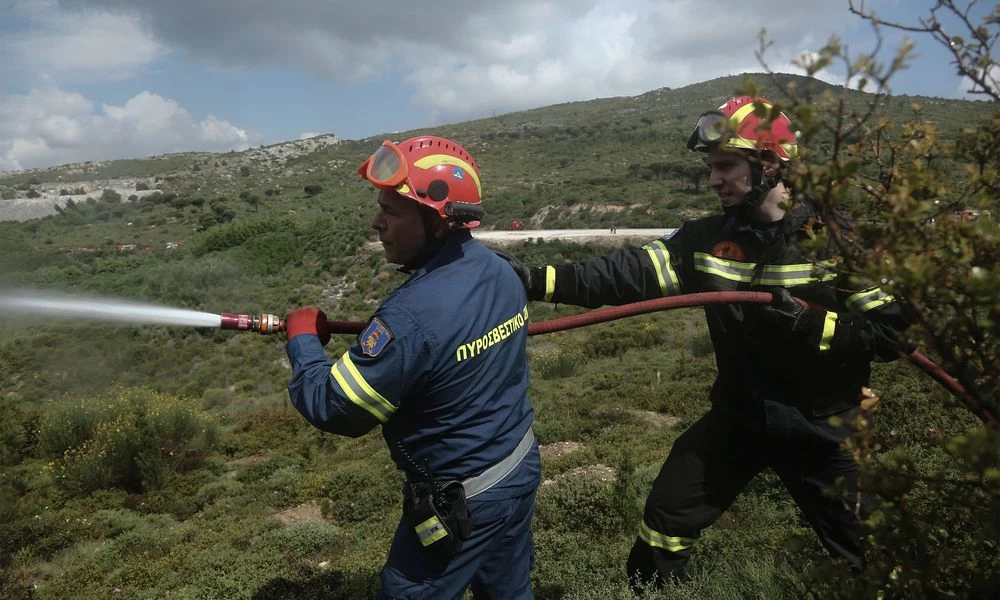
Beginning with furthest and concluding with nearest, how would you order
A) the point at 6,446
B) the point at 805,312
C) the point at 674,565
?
the point at 6,446
the point at 674,565
the point at 805,312

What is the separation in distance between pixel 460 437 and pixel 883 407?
595 centimetres

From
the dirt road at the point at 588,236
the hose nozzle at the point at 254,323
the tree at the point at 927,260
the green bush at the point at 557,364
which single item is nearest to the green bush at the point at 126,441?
the green bush at the point at 557,364

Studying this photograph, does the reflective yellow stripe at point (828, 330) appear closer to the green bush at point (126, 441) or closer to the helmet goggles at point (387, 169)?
the helmet goggles at point (387, 169)

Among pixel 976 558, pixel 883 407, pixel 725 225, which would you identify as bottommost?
pixel 883 407

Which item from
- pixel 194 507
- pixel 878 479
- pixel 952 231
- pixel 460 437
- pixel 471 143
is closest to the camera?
pixel 952 231

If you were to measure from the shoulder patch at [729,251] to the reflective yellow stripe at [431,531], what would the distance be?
6.03 ft

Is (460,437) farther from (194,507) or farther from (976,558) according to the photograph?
(194,507)

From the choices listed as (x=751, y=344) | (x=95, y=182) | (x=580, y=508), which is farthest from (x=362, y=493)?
(x=95, y=182)

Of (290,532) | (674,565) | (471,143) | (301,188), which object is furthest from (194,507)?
(471,143)

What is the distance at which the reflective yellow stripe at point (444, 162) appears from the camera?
2451 mm

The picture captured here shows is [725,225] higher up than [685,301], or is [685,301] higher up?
[725,225]

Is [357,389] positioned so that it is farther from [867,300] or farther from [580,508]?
[580,508]

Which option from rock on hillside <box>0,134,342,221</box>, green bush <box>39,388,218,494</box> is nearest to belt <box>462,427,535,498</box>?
green bush <box>39,388,218,494</box>

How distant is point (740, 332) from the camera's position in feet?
9.70
